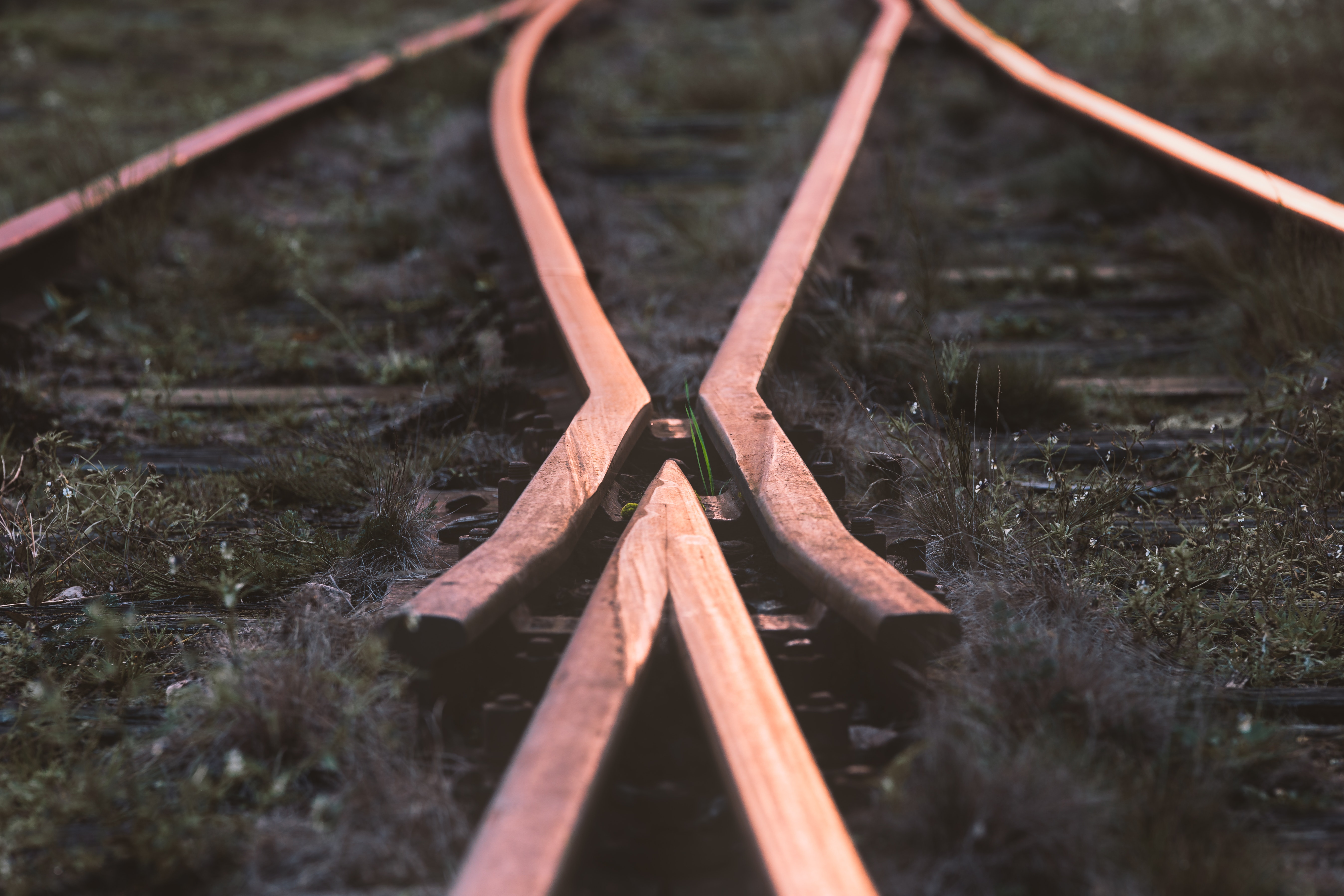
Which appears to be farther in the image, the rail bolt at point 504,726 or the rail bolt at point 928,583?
the rail bolt at point 928,583

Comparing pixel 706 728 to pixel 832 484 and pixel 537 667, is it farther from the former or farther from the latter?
pixel 832 484

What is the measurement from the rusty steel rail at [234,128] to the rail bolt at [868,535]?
10.0ft

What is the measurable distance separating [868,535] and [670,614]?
0.49 meters

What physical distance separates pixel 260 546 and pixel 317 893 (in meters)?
1.08

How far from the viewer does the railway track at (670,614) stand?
1.16 m

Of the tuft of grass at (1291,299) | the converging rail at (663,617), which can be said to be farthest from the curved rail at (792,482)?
the tuft of grass at (1291,299)

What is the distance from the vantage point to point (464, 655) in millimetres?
1558

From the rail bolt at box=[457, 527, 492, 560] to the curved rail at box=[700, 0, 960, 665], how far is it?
517mm

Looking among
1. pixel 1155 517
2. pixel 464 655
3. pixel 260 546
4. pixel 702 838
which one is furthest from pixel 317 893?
pixel 1155 517

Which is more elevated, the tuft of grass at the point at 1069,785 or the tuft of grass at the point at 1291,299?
the tuft of grass at the point at 1291,299

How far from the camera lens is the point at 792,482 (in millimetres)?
1907

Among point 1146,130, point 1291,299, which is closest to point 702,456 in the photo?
point 1291,299

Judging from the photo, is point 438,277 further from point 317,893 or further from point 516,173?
point 317,893

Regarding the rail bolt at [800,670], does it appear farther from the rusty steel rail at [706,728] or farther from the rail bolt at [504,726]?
the rail bolt at [504,726]
